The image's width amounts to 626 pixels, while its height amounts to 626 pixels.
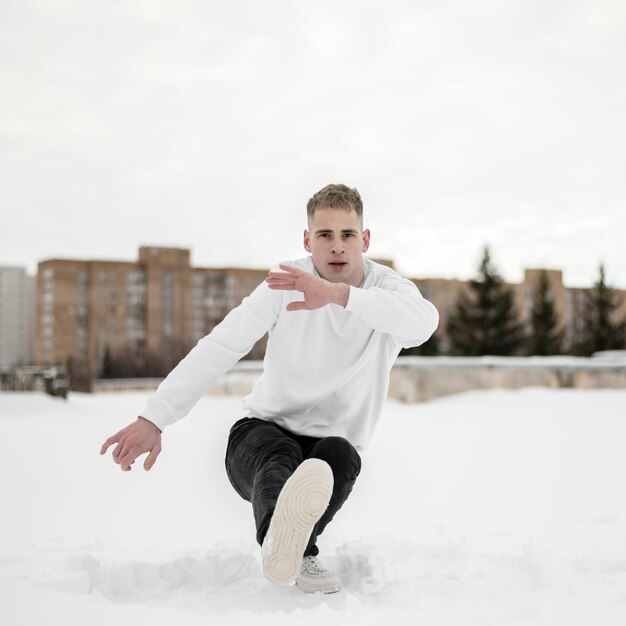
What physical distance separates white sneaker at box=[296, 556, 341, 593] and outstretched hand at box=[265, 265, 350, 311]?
3.50ft

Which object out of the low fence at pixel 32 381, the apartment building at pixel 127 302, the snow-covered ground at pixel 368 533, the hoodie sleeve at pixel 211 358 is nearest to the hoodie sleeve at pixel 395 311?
the hoodie sleeve at pixel 211 358

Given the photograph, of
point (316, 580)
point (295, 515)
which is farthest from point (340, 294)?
point (316, 580)

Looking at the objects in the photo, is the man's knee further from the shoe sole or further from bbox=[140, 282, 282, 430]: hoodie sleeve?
bbox=[140, 282, 282, 430]: hoodie sleeve

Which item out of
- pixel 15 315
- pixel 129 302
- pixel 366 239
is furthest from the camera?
pixel 15 315

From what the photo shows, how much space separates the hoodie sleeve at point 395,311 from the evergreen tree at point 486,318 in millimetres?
26788

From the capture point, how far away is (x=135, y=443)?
283 centimetres

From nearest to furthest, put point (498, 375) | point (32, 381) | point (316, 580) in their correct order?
point (316, 580)
point (498, 375)
point (32, 381)

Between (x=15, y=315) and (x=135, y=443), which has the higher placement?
(x=15, y=315)

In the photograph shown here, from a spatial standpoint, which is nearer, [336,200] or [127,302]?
[336,200]

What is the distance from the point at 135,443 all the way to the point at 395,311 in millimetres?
1117

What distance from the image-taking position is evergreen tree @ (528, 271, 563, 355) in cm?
3068

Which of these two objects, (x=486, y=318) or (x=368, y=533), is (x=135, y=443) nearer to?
(x=368, y=533)

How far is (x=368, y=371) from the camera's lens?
3213 mm

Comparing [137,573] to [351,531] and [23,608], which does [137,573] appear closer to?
[23,608]
